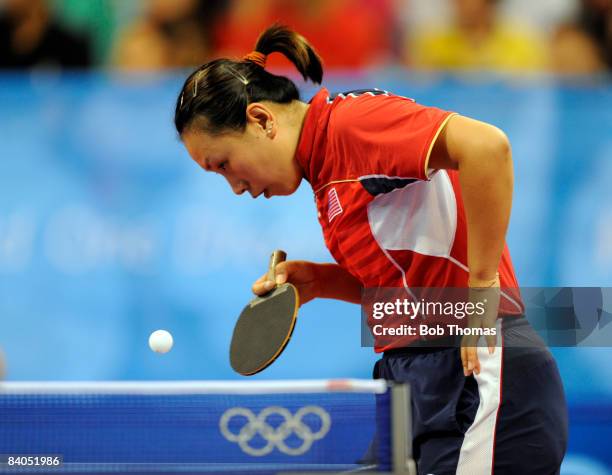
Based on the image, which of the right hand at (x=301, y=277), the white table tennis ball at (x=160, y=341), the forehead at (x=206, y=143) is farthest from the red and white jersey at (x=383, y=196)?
the white table tennis ball at (x=160, y=341)

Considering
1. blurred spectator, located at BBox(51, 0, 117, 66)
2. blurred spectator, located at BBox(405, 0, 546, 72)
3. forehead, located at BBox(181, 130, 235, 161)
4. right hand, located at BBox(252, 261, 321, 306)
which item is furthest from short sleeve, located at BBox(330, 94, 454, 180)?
blurred spectator, located at BBox(51, 0, 117, 66)

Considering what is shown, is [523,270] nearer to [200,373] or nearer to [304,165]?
[200,373]

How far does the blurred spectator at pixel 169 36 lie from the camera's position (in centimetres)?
624

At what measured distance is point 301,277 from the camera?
11.0ft

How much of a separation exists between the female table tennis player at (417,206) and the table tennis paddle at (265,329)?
0.23m

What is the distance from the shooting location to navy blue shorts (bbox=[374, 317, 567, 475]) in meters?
2.74

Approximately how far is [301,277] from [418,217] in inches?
25.4

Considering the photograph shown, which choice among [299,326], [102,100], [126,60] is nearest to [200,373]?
[299,326]

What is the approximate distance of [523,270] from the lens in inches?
204

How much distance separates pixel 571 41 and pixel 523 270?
178cm

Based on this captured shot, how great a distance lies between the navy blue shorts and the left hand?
0.04 m

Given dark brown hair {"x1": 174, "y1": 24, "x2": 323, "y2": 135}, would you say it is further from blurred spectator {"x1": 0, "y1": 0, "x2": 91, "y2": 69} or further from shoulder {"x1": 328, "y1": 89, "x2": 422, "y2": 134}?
blurred spectator {"x1": 0, "y1": 0, "x2": 91, "y2": 69}

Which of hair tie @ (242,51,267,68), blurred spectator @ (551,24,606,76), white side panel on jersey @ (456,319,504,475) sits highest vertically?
blurred spectator @ (551,24,606,76)

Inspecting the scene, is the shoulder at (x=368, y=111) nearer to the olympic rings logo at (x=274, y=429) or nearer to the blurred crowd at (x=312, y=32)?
the olympic rings logo at (x=274, y=429)
